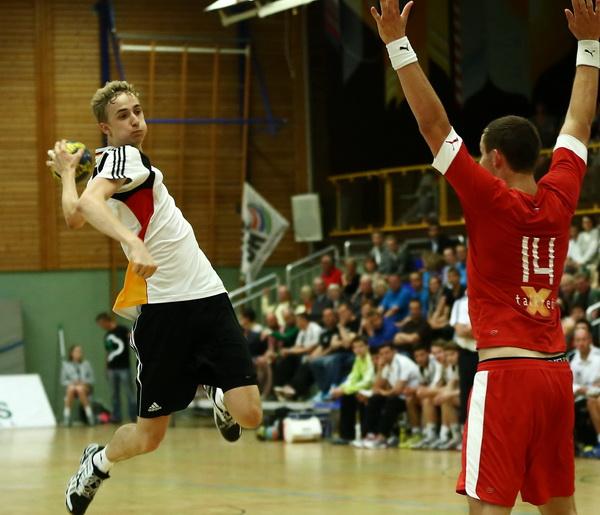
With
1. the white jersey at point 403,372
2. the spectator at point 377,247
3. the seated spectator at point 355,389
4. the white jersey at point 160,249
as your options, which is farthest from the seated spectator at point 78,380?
the white jersey at point 160,249

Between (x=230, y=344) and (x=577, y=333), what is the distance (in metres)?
7.10

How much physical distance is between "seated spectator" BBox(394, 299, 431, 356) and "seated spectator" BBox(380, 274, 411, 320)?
1.97ft

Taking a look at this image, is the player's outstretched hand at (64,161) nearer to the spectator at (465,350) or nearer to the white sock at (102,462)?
the white sock at (102,462)

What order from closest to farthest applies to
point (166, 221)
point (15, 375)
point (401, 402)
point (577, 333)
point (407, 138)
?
point (166, 221) < point (577, 333) < point (401, 402) < point (15, 375) < point (407, 138)

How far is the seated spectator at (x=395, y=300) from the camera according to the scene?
16469mm

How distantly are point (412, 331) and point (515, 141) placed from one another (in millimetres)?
11452

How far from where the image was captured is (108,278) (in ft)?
75.4

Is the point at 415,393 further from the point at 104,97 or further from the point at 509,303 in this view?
the point at 509,303

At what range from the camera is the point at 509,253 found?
13.7 ft

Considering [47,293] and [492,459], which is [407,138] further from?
[492,459]

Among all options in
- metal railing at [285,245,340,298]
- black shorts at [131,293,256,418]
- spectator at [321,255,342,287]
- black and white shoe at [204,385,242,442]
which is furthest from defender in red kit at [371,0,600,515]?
metal railing at [285,245,340,298]

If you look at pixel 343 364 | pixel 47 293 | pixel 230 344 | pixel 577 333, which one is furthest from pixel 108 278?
pixel 230 344

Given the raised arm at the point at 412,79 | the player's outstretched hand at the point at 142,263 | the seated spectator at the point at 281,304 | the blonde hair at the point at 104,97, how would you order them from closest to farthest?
the raised arm at the point at 412,79 → the player's outstretched hand at the point at 142,263 → the blonde hair at the point at 104,97 → the seated spectator at the point at 281,304

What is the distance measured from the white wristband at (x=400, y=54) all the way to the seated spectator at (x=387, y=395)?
1040cm
